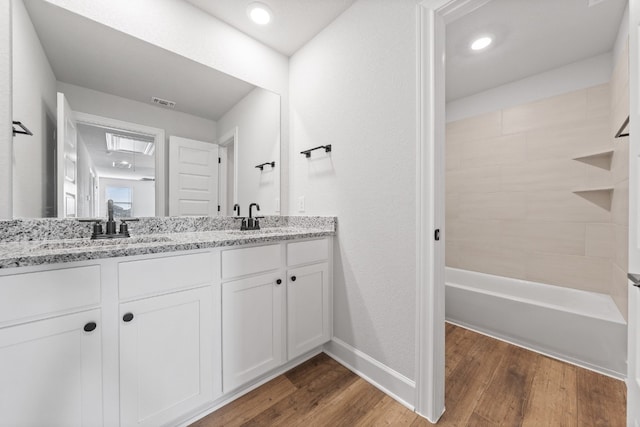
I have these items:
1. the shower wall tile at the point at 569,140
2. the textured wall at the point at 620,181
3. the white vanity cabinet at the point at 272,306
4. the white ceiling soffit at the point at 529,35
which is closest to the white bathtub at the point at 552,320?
the textured wall at the point at 620,181

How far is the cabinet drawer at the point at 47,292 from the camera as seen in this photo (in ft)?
2.46

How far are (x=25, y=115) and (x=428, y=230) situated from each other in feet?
6.63

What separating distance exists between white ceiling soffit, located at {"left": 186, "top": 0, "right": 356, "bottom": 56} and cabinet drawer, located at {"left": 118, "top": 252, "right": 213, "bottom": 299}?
5.40 feet

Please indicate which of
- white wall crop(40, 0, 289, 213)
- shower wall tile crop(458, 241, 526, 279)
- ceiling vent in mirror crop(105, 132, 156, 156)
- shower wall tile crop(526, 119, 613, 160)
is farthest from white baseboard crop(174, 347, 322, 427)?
shower wall tile crop(526, 119, 613, 160)

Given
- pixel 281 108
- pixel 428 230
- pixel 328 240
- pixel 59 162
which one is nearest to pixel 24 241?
pixel 59 162

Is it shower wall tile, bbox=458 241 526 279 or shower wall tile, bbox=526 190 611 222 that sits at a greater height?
shower wall tile, bbox=526 190 611 222

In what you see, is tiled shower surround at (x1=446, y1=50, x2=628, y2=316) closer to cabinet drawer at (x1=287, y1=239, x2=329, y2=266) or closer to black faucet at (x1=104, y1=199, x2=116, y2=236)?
cabinet drawer at (x1=287, y1=239, x2=329, y2=266)

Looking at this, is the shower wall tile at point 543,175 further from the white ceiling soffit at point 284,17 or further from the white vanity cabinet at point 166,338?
the white vanity cabinet at point 166,338

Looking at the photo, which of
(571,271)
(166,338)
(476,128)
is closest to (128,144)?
(166,338)

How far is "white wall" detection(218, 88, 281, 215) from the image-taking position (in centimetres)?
187

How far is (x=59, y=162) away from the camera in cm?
124

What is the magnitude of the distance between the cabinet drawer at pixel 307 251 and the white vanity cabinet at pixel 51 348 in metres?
0.88

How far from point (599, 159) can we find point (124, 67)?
11.4 ft

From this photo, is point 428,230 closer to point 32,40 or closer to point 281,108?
point 281,108
